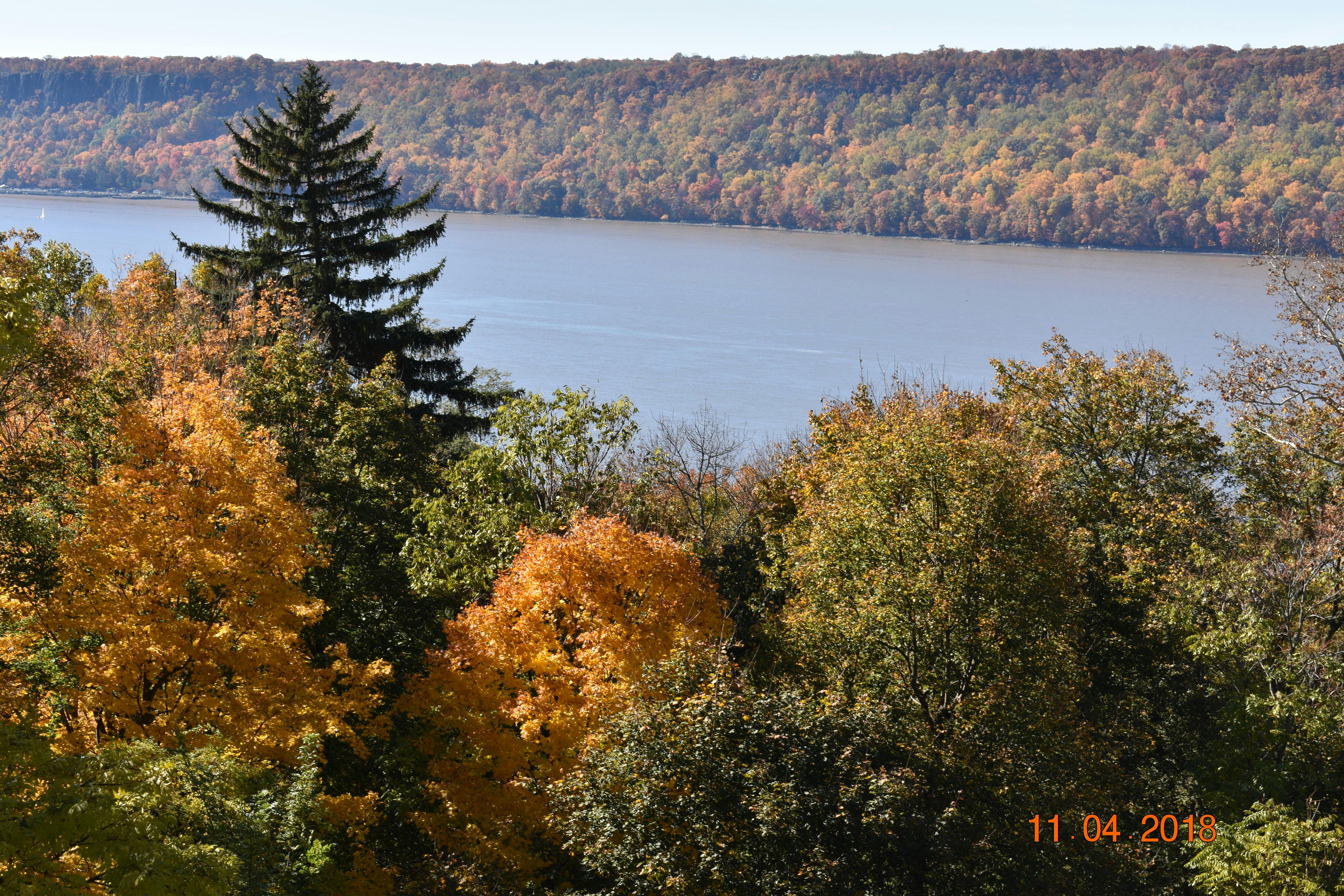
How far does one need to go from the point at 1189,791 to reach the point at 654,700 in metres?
11.1

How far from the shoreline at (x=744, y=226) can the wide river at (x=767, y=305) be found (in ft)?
4.12

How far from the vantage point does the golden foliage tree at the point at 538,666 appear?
691 inches

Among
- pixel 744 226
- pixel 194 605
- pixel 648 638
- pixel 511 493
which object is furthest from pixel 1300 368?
pixel 744 226

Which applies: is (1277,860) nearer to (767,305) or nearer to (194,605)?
(194,605)

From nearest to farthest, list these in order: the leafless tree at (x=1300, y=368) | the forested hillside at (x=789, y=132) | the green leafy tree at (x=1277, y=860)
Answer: the green leafy tree at (x=1277, y=860) < the leafless tree at (x=1300, y=368) < the forested hillside at (x=789, y=132)

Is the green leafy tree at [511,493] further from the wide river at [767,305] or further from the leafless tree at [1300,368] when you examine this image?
the wide river at [767,305]

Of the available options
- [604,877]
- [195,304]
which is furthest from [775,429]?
[604,877]

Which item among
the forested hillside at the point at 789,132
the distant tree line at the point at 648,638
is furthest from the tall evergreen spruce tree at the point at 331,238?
the forested hillside at the point at 789,132

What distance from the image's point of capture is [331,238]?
3288 cm

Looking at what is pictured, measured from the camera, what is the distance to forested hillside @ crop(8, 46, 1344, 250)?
5925 inches

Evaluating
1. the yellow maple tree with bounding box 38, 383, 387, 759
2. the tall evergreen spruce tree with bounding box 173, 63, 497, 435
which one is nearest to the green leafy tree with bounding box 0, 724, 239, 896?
the yellow maple tree with bounding box 38, 383, 387, 759

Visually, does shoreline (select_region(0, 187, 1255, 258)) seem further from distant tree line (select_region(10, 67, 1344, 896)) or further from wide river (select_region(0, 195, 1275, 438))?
distant tree line (select_region(10, 67, 1344, 896))

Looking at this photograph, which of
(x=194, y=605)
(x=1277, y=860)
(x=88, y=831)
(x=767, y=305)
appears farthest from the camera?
(x=767, y=305)

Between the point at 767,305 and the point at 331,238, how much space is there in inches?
3209
